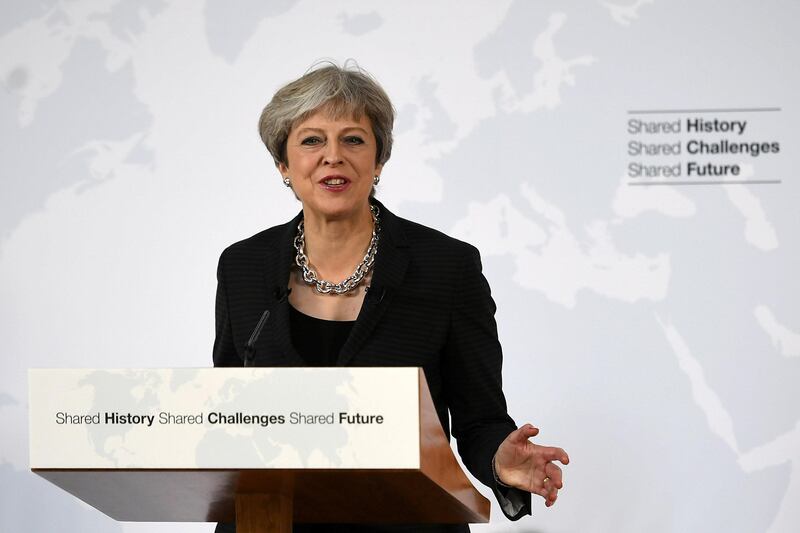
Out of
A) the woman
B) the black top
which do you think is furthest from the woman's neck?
the black top

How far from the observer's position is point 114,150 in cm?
364

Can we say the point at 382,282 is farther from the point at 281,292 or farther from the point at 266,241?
the point at 266,241

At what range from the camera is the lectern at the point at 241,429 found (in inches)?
47.2

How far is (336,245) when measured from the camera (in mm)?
2104

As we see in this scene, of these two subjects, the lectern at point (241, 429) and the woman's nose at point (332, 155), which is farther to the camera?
the woman's nose at point (332, 155)

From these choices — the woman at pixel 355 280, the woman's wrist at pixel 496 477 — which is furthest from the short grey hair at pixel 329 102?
the woman's wrist at pixel 496 477

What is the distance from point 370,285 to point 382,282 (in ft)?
0.08

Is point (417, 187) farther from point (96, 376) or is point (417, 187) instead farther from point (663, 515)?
point (96, 376)

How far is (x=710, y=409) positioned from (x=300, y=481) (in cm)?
232

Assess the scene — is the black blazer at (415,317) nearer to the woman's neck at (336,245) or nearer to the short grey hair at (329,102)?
the woman's neck at (336,245)

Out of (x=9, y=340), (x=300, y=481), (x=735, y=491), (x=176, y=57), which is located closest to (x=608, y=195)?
(x=735, y=491)

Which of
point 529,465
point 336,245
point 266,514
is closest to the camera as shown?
point 266,514

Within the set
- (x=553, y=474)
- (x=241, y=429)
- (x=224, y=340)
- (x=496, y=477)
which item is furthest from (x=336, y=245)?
(x=241, y=429)

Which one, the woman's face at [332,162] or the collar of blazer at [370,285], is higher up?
the woman's face at [332,162]
